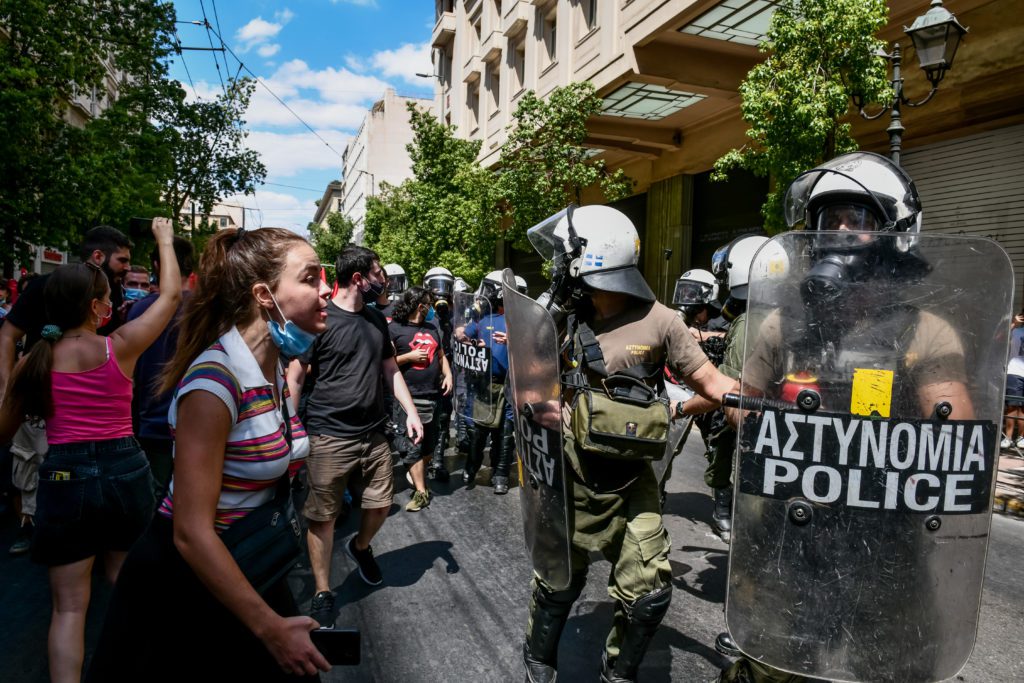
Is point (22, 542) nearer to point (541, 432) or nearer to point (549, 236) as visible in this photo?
point (541, 432)

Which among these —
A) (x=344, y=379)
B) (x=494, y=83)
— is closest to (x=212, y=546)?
(x=344, y=379)

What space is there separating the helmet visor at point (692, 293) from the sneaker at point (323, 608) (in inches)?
148

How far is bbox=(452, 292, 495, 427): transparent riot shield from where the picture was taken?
6.09 meters

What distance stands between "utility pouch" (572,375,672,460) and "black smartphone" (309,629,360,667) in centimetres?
115

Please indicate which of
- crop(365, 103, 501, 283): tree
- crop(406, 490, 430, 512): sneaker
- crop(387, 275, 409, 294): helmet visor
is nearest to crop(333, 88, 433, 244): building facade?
crop(365, 103, 501, 283): tree

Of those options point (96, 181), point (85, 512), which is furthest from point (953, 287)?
point (96, 181)

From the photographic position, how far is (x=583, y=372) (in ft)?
8.59

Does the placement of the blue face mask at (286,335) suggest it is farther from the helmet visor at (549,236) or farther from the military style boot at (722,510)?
the military style boot at (722,510)

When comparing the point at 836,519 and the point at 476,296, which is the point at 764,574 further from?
→ the point at 476,296

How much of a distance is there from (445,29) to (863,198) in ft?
99.5

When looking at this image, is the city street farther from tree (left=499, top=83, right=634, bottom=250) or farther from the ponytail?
tree (left=499, top=83, right=634, bottom=250)

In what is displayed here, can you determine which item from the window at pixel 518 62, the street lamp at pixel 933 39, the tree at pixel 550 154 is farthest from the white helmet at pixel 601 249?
the window at pixel 518 62

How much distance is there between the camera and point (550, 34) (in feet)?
63.4

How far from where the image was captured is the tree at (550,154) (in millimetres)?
13062
